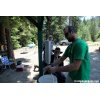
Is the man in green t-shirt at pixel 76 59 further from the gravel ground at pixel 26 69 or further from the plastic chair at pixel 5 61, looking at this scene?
the plastic chair at pixel 5 61

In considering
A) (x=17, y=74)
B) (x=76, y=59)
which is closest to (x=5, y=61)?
(x=17, y=74)

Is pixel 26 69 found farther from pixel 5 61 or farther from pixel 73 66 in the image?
pixel 73 66

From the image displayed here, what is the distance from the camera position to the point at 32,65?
13.8 feet

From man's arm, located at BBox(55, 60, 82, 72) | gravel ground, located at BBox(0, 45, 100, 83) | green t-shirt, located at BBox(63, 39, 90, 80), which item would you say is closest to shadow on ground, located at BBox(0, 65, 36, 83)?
gravel ground, located at BBox(0, 45, 100, 83)

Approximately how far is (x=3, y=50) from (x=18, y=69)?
0.49 metres

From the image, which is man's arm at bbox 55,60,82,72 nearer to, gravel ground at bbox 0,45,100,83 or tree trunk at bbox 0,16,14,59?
gravel ground at bbox 0,45,100,83

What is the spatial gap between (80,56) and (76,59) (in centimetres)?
3

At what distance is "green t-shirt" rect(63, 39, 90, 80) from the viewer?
1.53 m

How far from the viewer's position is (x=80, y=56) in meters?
1.52

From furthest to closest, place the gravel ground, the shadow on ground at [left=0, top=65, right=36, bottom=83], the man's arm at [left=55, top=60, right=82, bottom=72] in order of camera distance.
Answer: the shadow on ground at [left=0, top=65, right=36, bottom=83]
the gravel ground
the man's arm at [left=55, top=60, right=82, bottom=72]
